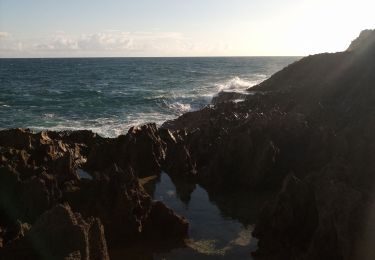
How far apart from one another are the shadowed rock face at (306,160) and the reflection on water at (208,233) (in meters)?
0.49

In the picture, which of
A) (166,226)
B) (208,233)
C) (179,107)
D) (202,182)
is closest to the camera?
(166,226)

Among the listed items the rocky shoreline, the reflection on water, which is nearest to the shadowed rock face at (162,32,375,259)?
the rocky shoreline

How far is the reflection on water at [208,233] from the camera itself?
10695 millimetres

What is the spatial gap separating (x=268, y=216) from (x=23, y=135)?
35.4ft

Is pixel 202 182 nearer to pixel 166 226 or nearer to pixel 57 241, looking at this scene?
pixel 166 226

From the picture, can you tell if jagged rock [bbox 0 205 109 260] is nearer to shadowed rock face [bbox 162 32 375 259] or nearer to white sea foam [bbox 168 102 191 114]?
shadowed rock face [bbox 162 32 375 259]

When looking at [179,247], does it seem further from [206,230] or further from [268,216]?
[268,216]

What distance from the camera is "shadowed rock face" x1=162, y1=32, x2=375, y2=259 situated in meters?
9.20

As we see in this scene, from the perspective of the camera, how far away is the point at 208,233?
38.9ft

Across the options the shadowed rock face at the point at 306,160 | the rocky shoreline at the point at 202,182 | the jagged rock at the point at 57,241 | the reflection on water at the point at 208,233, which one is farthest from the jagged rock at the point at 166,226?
the jagged rock at the point at 57,241

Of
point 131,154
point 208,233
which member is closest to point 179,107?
point 131,154

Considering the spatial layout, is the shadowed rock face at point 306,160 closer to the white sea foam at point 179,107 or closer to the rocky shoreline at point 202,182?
the rocky shoreline at point 202,182

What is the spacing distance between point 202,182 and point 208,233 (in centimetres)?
458

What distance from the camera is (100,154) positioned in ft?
A: 59.4
